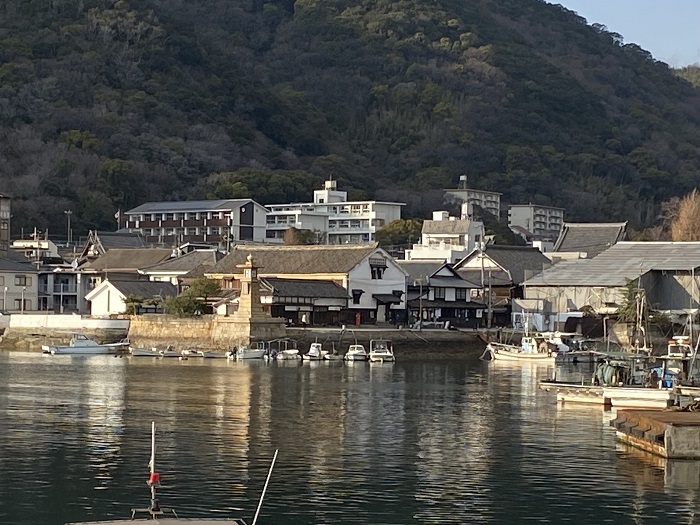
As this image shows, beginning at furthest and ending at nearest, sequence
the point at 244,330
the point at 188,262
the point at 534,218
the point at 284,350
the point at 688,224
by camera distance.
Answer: the point at 534,218 < the point at 688,224 < the point at 188,262 < the point at 244,330 < the point at 284,350

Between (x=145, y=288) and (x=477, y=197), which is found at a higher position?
(x=477, y=197)

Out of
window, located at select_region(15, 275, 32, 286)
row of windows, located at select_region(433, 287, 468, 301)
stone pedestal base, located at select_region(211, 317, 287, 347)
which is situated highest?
window, located at select_region(15, 275, 32, 286)

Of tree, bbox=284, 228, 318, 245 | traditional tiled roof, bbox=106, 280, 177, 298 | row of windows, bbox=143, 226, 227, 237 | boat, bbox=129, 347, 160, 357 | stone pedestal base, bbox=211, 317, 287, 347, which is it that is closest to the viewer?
stone pedestal base, bbox=211, 317, 287, 347

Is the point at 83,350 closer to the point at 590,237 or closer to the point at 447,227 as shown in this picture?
the point at 590,237

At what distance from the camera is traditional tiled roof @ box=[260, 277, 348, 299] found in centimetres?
5409

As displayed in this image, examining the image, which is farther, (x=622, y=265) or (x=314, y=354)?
(x=622, y=265)

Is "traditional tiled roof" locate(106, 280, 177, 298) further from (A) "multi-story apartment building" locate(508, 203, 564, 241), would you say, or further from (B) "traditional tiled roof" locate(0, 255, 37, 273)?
(A) "multi-story apartment building" locate(508, 203, 564, 241)

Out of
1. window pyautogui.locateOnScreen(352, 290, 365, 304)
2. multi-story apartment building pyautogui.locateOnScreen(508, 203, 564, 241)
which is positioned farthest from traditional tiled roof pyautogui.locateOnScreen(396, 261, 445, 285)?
multi-story apartment building pyautogui.locateOnScreen(508, 203, 564, 241)

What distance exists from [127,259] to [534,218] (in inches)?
1817

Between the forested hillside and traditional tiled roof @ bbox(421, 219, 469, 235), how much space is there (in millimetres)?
16658

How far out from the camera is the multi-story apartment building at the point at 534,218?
106 metres

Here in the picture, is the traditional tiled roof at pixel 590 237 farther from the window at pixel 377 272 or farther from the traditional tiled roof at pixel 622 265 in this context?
the window at pixel 377 272

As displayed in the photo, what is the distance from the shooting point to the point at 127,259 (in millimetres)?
68188

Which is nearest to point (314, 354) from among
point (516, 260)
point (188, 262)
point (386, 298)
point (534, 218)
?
point (386, 298)
